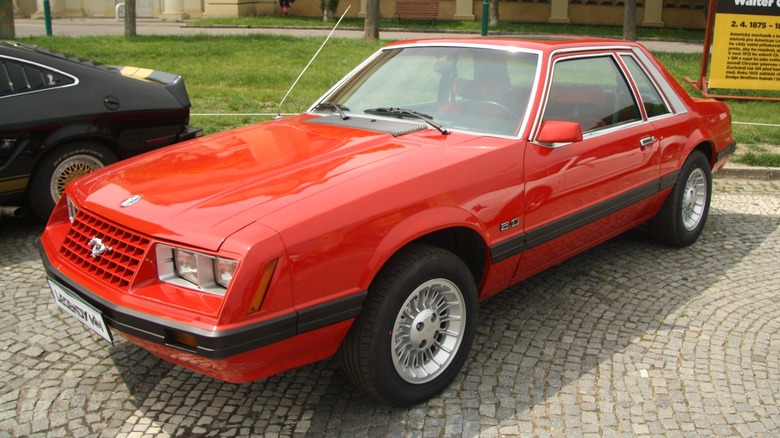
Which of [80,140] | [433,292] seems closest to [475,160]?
[433,292]

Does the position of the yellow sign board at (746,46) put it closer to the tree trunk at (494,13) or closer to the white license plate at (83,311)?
the white license plate at (83,311)

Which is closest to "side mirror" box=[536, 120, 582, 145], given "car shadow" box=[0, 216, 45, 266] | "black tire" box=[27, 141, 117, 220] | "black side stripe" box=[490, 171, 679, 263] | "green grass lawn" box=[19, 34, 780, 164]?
"black side stripe" box=[490, 171, 679, 263]

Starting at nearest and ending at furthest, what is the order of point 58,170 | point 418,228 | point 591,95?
1. point 418,228
2. point 591,95
3. point 58,170

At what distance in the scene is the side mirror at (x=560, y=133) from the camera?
4.04m

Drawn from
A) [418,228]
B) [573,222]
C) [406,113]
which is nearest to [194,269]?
[418,228]

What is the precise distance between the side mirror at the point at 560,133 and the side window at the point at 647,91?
1.41 m

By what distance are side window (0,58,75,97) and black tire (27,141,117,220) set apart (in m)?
0.52

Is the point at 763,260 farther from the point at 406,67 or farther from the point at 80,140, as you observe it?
the point at 80,140

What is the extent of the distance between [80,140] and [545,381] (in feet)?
13.9

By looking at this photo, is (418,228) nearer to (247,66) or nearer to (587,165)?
(587,165)

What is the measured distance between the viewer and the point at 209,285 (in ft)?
10.1

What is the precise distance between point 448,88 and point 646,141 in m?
1.42

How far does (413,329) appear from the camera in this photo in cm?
354

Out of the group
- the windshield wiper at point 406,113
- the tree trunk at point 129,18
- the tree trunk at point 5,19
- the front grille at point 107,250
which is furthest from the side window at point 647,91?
the tree trunk at point 5,19
